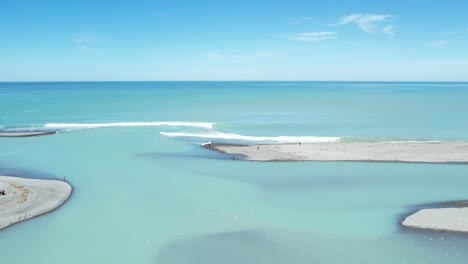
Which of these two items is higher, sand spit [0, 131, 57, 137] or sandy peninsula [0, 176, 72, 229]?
sand spit [0, 131, 57, 137]

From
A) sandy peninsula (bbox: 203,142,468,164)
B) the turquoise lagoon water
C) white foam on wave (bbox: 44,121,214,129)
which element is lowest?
the turquoise lagoon water

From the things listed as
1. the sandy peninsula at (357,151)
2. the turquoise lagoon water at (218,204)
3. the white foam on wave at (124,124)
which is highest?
the white foam on wave at (124,124)

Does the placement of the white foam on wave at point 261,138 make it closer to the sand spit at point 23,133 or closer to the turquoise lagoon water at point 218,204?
the turquoise lagoon water at point 218,204

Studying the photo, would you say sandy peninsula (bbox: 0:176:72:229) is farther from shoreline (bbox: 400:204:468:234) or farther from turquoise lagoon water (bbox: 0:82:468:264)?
shoreline (bbox: 400:204:468:234)

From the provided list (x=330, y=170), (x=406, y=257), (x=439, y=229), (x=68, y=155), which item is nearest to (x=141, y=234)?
(x=406, y=257)

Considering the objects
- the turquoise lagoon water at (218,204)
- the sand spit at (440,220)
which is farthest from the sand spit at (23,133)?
the sand spit at (440,220)

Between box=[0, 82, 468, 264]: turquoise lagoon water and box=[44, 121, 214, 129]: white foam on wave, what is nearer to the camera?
box=[0, 82, 468, 264]: turquoise lagoon water

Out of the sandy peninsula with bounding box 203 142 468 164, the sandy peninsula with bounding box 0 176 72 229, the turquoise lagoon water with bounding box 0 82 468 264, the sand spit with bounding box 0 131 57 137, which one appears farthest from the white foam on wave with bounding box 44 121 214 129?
the sandy peninsula with bounding box 0 176 72 229
